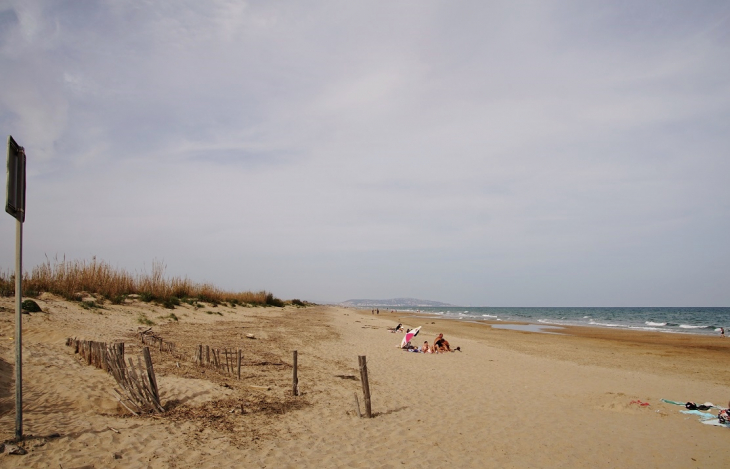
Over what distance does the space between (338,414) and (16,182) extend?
5780 millimetres

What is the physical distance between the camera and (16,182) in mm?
4426

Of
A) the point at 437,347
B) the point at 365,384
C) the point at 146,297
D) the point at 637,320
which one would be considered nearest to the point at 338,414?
the point at 365,384

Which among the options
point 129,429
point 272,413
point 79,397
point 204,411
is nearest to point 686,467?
point 272,413

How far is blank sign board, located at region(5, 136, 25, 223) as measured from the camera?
168 inches

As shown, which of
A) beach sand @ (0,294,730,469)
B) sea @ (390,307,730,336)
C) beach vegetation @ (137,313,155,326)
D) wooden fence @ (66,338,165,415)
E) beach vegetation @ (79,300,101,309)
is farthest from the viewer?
sea @ (390,307,730,336)

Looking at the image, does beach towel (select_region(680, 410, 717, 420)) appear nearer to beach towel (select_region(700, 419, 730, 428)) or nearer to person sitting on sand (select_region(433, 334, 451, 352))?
beach towel (select_region(700, 419, 730, 428))

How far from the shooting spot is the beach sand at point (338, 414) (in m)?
5.43

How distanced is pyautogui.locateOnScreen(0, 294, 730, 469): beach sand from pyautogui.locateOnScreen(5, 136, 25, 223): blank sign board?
2.56m

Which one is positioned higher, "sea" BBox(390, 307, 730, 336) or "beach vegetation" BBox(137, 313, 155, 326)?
"beach vegetation" BBox(137, 313, 155, 326)

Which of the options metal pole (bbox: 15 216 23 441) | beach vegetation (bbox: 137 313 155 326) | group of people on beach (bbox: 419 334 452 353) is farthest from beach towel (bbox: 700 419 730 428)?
beach vegetation (bbox: 137 313 155 326)

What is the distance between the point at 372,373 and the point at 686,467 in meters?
6.93

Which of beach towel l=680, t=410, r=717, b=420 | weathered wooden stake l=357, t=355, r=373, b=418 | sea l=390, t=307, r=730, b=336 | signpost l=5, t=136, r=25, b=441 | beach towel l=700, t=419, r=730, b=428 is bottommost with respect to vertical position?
sea l=390, t=307, r=730, b=336

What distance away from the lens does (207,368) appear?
31.1ft

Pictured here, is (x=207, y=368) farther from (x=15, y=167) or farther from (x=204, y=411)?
(x=15, y=167)
